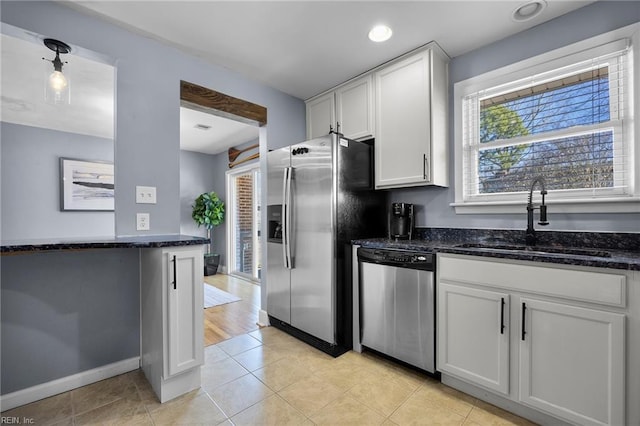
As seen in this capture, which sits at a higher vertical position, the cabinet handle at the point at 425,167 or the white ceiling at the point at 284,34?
the white ceiling at the point at 284,34

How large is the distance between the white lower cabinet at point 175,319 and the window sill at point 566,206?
2077 mm

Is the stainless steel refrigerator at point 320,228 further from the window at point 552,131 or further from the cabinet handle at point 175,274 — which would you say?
the cabinet handle at point 175,274

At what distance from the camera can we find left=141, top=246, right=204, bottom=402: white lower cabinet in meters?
1.67

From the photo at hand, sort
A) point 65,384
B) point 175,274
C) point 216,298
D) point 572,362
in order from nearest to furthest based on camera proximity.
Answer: point 572,362 < point 175,274 < point 65,384 < point 216,298

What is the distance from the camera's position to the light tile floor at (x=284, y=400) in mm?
1554

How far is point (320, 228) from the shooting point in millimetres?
2346

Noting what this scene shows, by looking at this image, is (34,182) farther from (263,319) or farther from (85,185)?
(263,319)

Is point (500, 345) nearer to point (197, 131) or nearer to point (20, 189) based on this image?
point (197, 131)

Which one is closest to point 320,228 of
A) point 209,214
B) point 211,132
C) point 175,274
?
point 175,274

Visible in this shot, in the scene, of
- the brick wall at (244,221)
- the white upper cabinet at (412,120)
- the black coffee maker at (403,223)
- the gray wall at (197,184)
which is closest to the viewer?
the white upper cabinet at (412,120)

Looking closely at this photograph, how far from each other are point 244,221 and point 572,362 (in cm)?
491

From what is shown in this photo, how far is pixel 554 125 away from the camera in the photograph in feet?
6.54

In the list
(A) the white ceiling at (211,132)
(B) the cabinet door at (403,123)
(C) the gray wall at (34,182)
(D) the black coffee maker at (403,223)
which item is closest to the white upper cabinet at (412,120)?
(B) the cabinet door at (403,123)

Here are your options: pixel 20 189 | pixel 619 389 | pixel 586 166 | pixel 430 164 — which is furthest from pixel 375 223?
pixel 20 189
